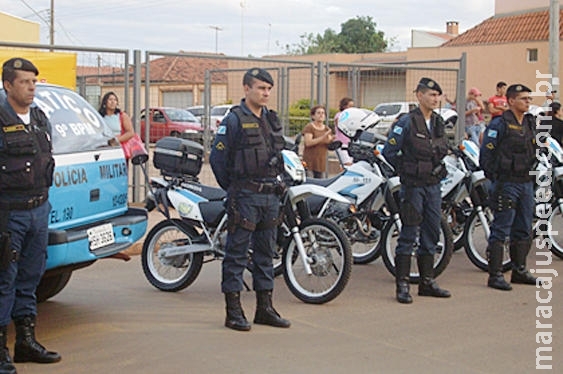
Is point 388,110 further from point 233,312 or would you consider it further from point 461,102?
point 233,312

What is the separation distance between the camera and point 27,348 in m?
5.61

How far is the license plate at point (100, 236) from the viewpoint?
20.5ft

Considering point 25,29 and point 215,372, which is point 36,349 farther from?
point 25,29

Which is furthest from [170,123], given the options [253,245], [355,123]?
[253,245]

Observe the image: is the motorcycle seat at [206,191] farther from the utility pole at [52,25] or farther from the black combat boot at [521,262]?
the utility pole at [52,25]

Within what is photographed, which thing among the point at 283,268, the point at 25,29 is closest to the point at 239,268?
the point at 283,268

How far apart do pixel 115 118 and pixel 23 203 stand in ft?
18.7

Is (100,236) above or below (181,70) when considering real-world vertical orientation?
below

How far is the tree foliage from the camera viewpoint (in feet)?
257

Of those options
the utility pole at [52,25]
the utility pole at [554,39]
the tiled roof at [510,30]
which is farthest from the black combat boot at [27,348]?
the utility pole at [52,25]

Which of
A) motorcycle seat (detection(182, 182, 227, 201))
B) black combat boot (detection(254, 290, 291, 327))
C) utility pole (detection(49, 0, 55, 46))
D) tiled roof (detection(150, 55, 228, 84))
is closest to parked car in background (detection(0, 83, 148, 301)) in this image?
motorcycle seat (detection(182, 182, 227, 201))

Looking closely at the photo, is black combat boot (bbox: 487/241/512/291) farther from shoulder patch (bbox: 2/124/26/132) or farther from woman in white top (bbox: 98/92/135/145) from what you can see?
woman in white top (bbox: 98/92/135/145)

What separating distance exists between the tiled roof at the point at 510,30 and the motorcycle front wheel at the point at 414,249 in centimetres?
2661

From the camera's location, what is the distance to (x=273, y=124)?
263 inches
